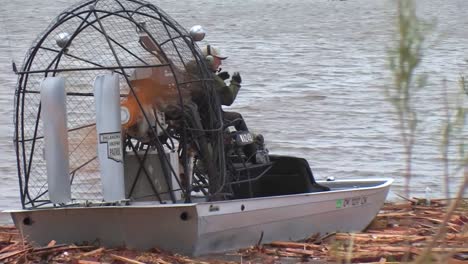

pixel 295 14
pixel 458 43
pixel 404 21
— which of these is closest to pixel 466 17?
pixel 295 14

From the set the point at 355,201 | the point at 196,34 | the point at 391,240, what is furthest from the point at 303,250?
the point at 196,34

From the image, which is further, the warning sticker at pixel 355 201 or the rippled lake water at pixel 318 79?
the rippled lake water at pixel 318 79

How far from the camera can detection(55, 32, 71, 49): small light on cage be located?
903 centimetres

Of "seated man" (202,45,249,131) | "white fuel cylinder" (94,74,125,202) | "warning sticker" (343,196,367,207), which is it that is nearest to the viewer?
"white fuel cylinder" (94,74,125,202)

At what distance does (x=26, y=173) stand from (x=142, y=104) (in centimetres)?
115

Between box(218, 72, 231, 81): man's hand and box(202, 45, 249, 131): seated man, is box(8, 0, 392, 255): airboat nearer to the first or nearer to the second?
box(202, 45, 249, 131): seated man

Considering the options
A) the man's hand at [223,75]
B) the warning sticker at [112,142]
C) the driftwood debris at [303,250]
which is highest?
the man's hand at [223,75]

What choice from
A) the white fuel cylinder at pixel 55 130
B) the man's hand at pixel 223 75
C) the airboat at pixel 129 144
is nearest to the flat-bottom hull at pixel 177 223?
the airboat at pixel 129 144

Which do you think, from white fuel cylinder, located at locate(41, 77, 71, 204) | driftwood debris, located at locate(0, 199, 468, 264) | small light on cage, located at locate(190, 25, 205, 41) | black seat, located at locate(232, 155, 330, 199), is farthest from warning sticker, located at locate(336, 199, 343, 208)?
white fuel cylinder, located at locate(41, 77, 71, 204)

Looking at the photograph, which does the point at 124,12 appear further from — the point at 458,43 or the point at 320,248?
the point at 458,43

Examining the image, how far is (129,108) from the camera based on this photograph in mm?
8867

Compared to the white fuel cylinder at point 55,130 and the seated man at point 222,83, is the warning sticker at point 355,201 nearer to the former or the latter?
the seated man at point 222,83

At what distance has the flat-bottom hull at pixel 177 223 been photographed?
8820 millimetres

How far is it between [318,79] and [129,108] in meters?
17.1
